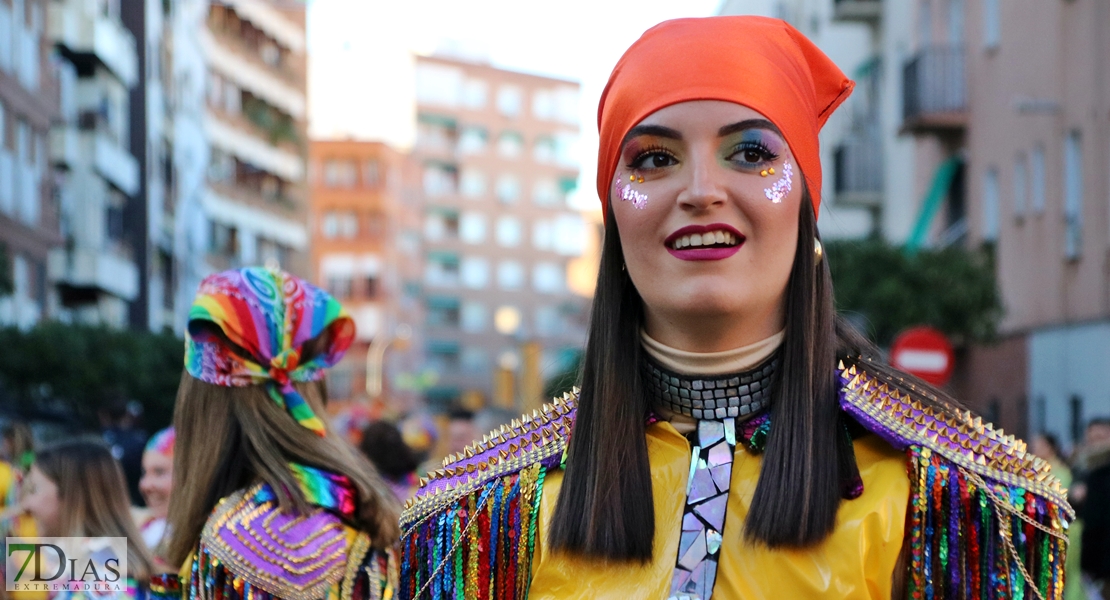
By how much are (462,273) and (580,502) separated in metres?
106

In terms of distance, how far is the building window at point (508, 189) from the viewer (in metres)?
112

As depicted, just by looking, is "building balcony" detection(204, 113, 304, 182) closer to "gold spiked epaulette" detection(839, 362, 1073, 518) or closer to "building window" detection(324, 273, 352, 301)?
"building window" detection(324, 273, 352, 301)

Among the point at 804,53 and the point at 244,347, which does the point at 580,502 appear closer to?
the point at 804,53

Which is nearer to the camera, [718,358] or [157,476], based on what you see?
[718,358]

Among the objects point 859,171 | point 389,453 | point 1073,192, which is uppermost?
point 859,171

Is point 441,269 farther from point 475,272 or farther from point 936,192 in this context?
point 936,192

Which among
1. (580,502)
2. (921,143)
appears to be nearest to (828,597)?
(580,502)

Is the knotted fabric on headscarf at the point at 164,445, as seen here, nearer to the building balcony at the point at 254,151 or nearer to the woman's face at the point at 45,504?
the woman's face at the point at 45,504

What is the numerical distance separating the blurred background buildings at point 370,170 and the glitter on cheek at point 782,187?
0.90 meters

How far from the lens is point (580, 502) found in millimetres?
2775

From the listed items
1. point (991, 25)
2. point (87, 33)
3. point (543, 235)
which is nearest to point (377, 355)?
point (543, 235)

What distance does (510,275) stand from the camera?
111 metres

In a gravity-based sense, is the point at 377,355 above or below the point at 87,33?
below

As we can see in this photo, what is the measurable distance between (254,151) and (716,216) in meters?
60.0
